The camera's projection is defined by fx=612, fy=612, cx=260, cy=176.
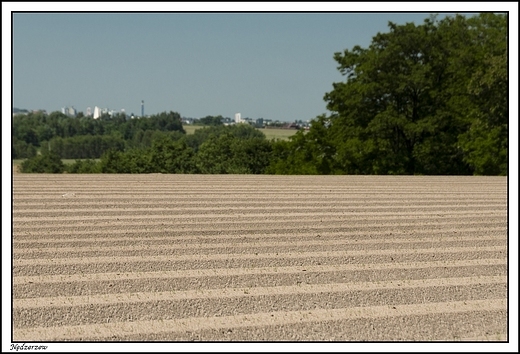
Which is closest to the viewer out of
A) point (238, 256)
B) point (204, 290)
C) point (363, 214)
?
point (204, 290)

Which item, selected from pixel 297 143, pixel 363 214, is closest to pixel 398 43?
pixel 297 143

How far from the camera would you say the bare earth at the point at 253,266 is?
4742mm

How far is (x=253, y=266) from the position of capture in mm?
6082

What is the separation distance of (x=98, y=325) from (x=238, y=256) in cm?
202

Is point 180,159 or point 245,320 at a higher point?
point 180,159

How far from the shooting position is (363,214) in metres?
8.59

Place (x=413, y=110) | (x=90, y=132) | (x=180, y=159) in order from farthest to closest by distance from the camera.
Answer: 1. (x=90, y=132)
2. (x=180, y=159)
3. (x=413, y=110)

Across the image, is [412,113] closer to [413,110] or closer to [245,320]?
[413,110]

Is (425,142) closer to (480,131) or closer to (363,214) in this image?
(480,131)

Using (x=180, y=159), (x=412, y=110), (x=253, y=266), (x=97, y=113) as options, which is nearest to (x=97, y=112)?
(x=97, y=113)

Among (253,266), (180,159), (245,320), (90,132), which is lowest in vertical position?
(245,320)

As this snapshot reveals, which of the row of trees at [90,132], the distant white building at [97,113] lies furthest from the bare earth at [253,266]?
the distant white building at [97,113]

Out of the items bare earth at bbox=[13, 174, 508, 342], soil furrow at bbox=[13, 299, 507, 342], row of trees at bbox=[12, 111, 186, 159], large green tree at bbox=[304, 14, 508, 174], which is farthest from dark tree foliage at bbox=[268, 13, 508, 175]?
row of trees at bbox=[12, 111, 186, 159]

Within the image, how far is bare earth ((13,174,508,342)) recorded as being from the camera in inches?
187
